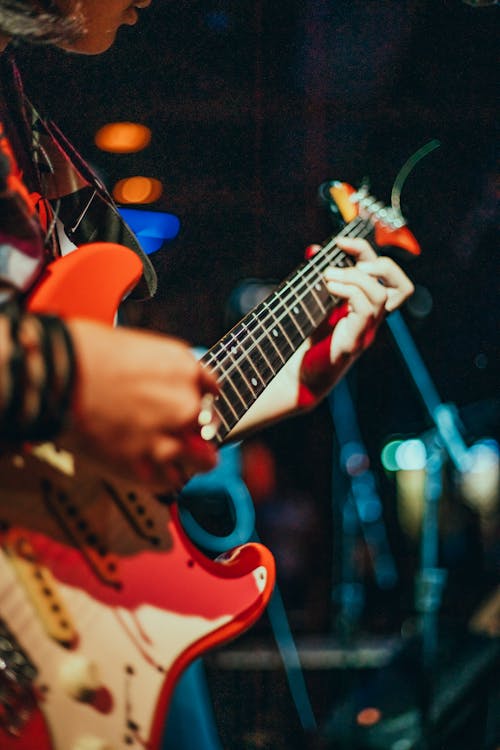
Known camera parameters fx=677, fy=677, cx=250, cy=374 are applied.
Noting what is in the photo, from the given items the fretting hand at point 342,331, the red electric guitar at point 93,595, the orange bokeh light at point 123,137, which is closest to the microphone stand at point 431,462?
the orange bokeh light at point 123,137

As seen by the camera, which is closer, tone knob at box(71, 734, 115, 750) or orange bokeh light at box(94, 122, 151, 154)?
tone knob at box(71, 734, 115, 750)

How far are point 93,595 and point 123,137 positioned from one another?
2792mm

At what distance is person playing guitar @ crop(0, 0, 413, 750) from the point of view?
0.60m

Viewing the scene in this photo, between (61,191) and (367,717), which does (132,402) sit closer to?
(61,191)

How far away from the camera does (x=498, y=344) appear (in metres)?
3.51

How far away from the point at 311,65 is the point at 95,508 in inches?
112

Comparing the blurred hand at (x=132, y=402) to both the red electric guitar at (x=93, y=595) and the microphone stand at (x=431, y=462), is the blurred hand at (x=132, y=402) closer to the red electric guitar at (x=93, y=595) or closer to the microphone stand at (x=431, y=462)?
the red electric guitar at (x=93, y=595)

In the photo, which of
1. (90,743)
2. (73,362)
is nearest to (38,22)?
(73,362)

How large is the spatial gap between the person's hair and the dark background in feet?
5.79

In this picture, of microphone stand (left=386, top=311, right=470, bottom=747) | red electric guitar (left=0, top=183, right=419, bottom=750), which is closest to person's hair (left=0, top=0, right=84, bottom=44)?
red electric guitar (left=0, top=183, right=419, bottom=750)

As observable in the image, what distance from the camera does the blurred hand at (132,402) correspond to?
0.62 metres

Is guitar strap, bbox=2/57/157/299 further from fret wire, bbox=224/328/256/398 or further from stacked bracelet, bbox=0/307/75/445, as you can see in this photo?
stacked bracelet, bbox=0/307/75/445

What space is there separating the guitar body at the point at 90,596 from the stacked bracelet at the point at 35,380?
181 mm

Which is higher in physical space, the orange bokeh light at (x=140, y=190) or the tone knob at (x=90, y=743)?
the orange bokeh light at (x=140, y=190)
